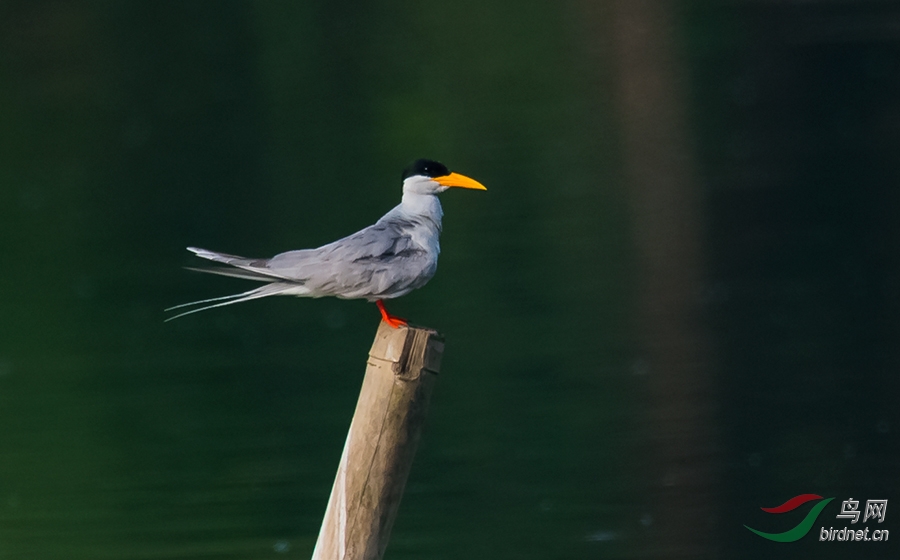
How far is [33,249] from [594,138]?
12.9 feet

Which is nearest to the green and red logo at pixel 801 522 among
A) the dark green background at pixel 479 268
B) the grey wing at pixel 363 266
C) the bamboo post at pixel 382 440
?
the dark green background at pixel 479 268

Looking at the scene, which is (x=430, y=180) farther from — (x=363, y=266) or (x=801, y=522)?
(x=801, y=522)

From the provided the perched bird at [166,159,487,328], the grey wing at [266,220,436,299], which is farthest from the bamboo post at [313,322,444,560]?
the grey wing at [266,220,436,299]

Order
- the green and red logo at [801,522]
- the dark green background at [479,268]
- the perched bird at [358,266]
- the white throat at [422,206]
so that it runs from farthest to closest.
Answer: the dark green background at [479,268] → the green and red logo at [801,522] → the white throat at [422,206] → the perched bird at [358,266]

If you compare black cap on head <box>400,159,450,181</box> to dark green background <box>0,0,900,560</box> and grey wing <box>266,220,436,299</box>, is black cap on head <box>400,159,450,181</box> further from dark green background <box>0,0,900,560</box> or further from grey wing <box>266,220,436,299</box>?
dark green background <box>0,0,900,560</box>

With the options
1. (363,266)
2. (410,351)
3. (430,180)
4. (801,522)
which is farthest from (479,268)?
(410,351)

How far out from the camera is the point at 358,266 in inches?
128

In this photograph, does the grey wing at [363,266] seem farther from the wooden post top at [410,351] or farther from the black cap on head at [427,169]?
the wooden post top at [410,351]

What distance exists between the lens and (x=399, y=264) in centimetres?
331

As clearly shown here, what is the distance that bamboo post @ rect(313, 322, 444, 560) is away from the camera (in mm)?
2615

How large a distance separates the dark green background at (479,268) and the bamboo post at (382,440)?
239 centimetres

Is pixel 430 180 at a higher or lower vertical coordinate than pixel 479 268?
higher

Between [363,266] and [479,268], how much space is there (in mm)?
3715

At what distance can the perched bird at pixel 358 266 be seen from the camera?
10.2ft
